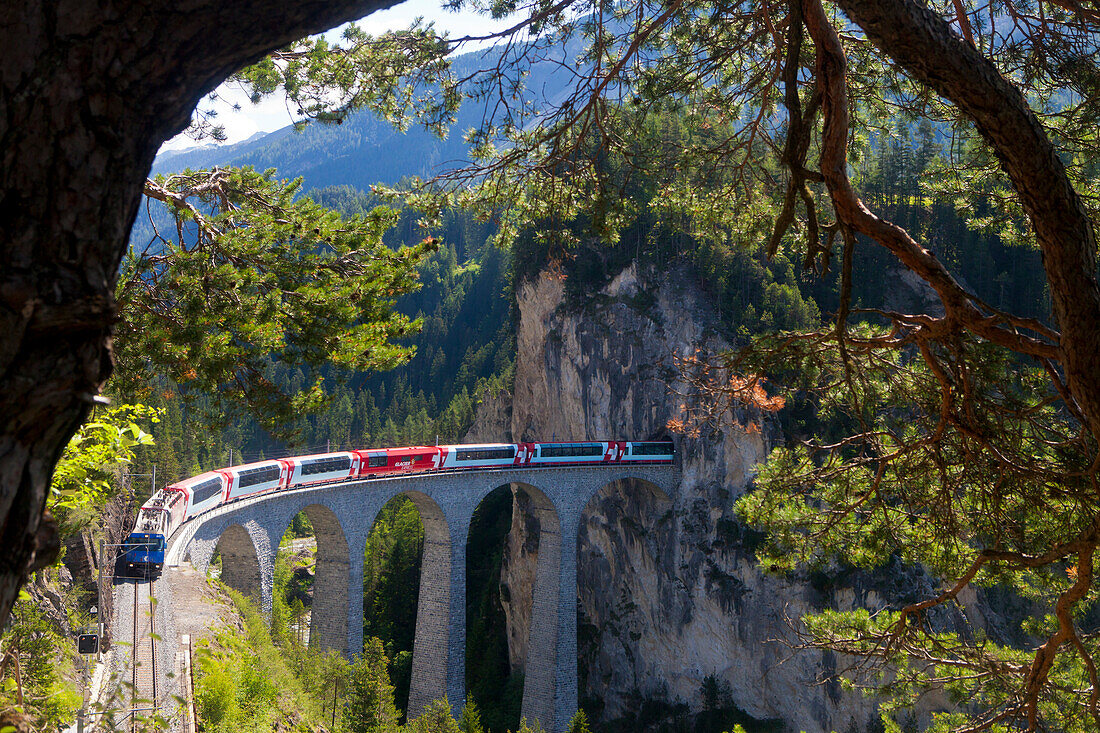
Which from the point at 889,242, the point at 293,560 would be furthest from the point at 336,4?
the point at 293,560

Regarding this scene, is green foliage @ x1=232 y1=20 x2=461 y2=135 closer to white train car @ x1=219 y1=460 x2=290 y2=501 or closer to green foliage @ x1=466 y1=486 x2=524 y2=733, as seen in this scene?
white train car @ x1=219 y1=460 x2=290 y2=501

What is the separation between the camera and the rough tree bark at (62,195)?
4.42ft

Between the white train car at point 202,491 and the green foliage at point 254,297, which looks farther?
the white train car at point 202,491

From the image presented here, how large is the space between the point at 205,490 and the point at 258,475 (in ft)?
7.01

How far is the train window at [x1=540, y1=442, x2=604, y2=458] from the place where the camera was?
25.9 m

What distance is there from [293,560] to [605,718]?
30.7m

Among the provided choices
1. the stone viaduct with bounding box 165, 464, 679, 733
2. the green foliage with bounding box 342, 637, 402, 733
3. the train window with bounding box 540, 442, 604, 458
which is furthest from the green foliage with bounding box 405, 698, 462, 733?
the train window with bounding box 540, 442, 604, 458

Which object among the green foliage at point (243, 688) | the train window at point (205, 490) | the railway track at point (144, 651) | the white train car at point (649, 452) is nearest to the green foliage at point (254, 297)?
the railway track at point (144, 651)

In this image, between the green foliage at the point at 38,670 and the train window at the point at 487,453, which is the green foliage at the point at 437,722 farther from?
the green foliage at the point at 38,670

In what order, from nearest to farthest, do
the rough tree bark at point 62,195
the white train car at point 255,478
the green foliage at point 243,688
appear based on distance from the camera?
1. the rough tree bark at point 62,195
2. the green foliage at point 243,688
3. the white train car at point 255,478

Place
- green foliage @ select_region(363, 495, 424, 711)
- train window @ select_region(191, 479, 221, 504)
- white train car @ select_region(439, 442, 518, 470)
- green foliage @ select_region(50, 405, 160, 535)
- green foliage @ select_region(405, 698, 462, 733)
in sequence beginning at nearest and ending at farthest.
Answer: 1. green foliage @ select_region(50, 405, 160, 535)
2. train window @ select_region(191, 479, 221, 504)
3. green foliage @ select_region(405, 698, 462, 733)
4. white train car @ select_region(439, 442, 518, 470)
5. green foliage @ select_region(363, 495, 424, 711)

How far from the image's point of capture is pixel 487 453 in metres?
24.7

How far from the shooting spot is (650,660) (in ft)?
99.0

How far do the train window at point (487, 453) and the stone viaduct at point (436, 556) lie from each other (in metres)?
0.53
